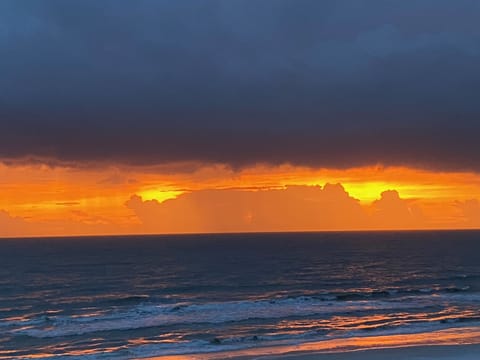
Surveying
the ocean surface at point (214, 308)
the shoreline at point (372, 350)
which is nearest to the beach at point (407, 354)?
the shoreline at point (372, 350)

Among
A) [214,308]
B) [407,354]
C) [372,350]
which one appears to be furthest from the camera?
[214,308]

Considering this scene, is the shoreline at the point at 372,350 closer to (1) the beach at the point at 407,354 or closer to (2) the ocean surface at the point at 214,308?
(1) the beach at the point at 407,354

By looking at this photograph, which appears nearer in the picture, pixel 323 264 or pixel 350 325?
pixel 350 325

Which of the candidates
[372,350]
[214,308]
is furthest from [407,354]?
[214,308]

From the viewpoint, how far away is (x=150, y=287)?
Answer: 70938mm

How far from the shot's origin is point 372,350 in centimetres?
3095

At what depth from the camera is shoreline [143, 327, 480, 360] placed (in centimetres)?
2950

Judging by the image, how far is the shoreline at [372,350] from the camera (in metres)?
29.5

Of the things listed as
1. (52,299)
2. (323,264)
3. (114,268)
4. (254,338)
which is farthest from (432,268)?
(254,338)

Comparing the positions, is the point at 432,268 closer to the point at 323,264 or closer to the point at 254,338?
the point at 323,264

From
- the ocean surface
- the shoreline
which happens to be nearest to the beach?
the shoreline

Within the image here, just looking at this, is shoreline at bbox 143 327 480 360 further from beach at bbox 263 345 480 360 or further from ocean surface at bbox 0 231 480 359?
ocean surface at bbox 0 231 480 359

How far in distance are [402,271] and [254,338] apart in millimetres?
58534

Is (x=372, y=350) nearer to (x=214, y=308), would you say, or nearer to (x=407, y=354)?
(x=407, y=354)
